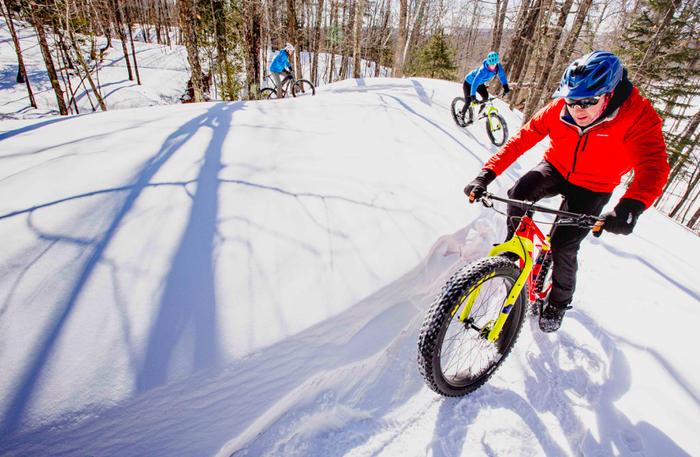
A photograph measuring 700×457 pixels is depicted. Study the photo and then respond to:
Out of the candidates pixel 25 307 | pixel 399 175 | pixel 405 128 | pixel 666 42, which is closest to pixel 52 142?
pixel 25 307

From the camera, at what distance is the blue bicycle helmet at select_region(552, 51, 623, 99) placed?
5.23 ft

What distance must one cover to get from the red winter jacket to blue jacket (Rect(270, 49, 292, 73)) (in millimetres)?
9262

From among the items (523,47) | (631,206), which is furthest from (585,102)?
(523,47)

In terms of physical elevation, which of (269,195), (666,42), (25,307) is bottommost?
(25,307)

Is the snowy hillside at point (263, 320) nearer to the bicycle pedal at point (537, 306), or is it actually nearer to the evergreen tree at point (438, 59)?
the bicycle pedal at point (537, 306)

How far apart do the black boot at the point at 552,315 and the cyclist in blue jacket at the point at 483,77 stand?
5.15 metres

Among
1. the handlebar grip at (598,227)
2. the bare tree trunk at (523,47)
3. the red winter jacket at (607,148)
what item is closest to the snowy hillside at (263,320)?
the red winter jacket at (607,148)

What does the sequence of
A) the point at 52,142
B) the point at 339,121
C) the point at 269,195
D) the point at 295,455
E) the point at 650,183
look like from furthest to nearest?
the point at 339,121
the point at 52,142
the point at 269,195
the point at 650,183
the point at 295,455

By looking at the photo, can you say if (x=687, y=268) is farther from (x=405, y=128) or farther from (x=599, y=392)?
(x=405, y=128)

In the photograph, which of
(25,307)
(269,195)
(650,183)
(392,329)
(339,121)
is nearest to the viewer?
(25,307)

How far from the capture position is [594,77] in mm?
1599

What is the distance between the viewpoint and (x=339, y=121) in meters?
3.99

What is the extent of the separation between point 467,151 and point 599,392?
11.9ft

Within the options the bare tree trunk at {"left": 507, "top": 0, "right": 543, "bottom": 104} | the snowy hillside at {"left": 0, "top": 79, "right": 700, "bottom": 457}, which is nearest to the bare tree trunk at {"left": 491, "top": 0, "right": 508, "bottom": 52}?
the bare tree trunk at {"left": 507, "top": 0, "right": 543, "bottom": 104}
